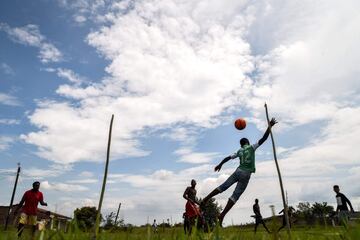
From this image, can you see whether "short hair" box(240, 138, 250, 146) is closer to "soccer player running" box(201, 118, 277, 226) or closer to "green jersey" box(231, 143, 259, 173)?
"soccer player running" box(201, 118, 277, 226)

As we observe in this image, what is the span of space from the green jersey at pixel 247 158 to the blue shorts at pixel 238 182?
0.15 meters

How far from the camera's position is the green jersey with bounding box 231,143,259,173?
387 inches

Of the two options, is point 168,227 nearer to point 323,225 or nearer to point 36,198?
point 323,225

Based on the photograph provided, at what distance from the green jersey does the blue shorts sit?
0.15 meters

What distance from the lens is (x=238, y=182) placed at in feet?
31.8

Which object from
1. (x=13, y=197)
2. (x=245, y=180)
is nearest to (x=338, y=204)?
(x=245, y=180)

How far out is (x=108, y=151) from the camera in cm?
173

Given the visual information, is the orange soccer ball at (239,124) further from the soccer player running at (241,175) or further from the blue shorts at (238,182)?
the blue shorts at (238,182)

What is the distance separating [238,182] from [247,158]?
2.35ft

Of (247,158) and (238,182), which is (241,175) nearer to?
(238,182)

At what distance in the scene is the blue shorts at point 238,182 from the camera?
31.5 ft

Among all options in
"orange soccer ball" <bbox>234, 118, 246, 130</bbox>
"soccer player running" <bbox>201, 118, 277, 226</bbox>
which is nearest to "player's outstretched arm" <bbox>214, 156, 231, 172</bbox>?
"soccer player running" <bbox>201, 118, 277, 226</bbox>

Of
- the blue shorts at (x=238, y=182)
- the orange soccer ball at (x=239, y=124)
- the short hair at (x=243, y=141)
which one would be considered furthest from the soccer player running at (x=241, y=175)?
the orange soccer ball at (x=239, y=124)

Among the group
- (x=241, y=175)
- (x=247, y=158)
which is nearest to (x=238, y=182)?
(x=241, y=175)
